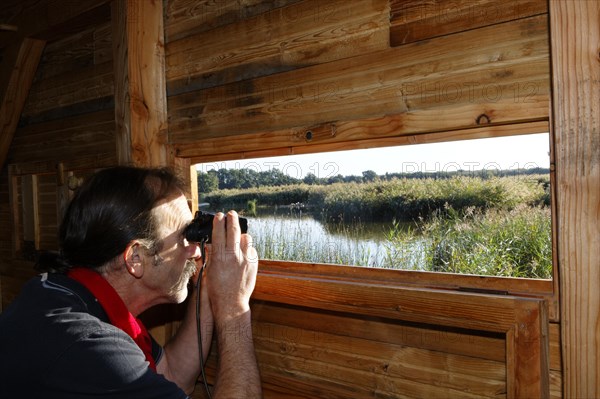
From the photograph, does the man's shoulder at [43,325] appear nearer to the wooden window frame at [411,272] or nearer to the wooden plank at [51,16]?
the wooden window frame at [411,272]

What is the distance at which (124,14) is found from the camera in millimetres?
2256

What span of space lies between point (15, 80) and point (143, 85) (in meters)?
1.43

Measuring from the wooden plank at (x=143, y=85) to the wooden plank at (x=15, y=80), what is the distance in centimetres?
114

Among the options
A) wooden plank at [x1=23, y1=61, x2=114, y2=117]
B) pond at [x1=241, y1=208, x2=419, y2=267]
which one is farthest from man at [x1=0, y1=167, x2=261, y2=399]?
wooden plank at [x1=23, y1=61, x2=114, y2=117]

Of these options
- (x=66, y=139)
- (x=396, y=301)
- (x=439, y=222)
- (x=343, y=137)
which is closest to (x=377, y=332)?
(x=396, y=301)

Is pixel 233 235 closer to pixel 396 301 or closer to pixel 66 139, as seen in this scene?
pixel 396 301

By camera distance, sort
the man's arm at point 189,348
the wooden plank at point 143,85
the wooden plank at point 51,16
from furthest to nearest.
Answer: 1. the wooden plank at point 51,16
2. the wooden plank at point 143,85
3. the man's arm at point 189,348

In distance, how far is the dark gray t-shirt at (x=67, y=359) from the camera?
1.17 m

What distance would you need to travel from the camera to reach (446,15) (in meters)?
1.42

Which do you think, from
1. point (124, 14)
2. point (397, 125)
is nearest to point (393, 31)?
point (397, 125)

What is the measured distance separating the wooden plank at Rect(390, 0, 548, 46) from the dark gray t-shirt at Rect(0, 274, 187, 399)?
111 cm

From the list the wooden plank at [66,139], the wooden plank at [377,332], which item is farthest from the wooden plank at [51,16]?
the wooden plank at [377,332]

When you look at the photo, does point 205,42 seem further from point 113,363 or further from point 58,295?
point 113,363

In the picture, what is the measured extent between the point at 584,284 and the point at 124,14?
2.03 metres
